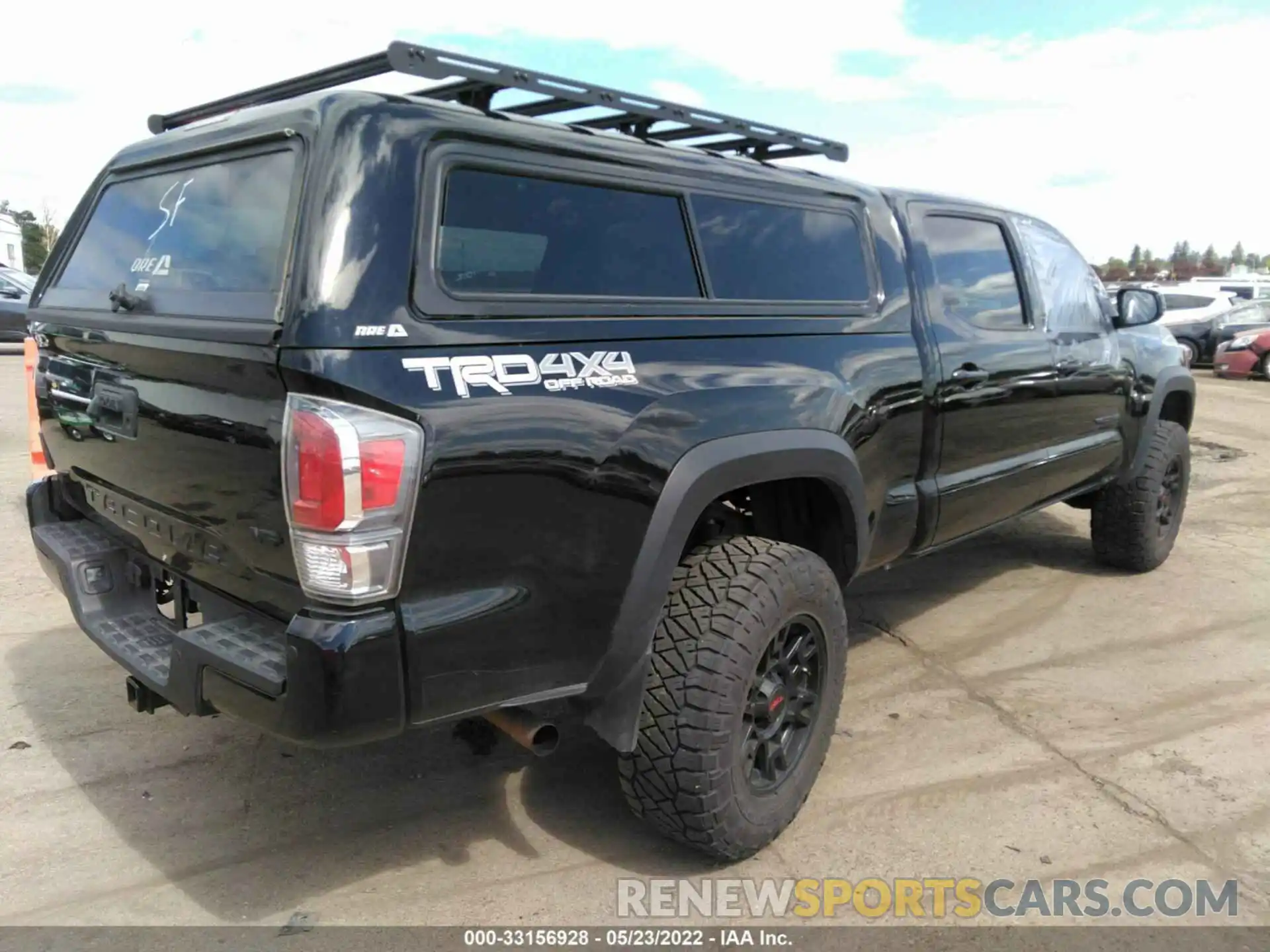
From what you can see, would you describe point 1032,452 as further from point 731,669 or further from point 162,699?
point 162,699

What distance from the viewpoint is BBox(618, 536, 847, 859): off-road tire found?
267 centimetres

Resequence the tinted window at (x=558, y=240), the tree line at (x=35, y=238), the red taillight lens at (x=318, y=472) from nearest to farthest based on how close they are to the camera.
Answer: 1. the red taillight lens at (x=318, y=472)
2. the tinted window at (x=558, y=240)
3. the tree line at (x=35, y=238)

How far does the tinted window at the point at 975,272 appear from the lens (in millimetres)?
4020

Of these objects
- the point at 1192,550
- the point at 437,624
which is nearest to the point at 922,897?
the point at 437,624

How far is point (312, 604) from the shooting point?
2178 millimetres

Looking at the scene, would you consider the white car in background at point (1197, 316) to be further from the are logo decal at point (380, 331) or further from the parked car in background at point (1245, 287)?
the are logo decal at point (380, 331)

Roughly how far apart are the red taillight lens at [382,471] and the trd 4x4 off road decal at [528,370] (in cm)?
17

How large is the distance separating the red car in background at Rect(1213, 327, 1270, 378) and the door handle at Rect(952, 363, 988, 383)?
14.9m

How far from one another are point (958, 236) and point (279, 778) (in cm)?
329

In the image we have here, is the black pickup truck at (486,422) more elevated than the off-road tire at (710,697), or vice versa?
the black pickup truck at (486,422)

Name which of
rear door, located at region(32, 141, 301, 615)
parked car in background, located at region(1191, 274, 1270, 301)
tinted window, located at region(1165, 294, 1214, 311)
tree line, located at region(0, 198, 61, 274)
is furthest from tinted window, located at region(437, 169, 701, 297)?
tree line, located at region(0, 198, 61, 274)

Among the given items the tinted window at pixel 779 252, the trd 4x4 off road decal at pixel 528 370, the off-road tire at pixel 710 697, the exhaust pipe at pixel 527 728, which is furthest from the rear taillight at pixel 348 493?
the tinted window at pixel 779 252

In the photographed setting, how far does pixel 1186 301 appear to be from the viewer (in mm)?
19328

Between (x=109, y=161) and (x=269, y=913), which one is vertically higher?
(x=109, y=161)
